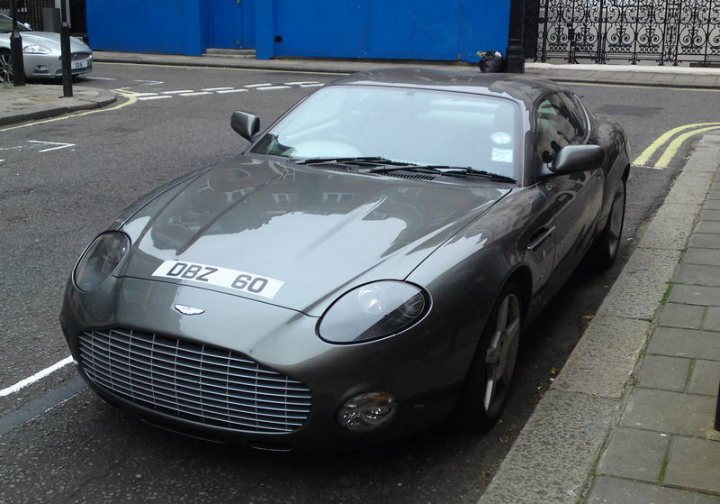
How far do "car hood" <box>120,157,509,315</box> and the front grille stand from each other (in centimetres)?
26

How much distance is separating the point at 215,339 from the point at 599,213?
10.1 ft

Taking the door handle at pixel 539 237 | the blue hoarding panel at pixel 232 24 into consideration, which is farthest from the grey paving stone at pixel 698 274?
the blue hoarding panel at pixel 232 24

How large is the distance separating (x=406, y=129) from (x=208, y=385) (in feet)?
6.82

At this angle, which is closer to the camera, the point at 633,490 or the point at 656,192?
the point at 633,490

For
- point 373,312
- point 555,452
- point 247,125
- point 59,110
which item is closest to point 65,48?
point 59,110

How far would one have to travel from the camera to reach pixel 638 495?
3.09 metres

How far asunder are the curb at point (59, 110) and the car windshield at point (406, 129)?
28.3 ft

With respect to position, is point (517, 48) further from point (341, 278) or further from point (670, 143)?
point (341, 278)

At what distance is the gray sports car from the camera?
124 inches

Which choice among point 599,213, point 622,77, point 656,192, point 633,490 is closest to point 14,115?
point 656,192

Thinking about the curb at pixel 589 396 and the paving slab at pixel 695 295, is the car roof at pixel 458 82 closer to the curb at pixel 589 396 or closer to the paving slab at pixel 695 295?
the curb at pixel 589 396

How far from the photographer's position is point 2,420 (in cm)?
A: 380

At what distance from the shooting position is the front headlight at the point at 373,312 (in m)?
3.15

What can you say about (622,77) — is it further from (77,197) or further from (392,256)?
(392,256)
